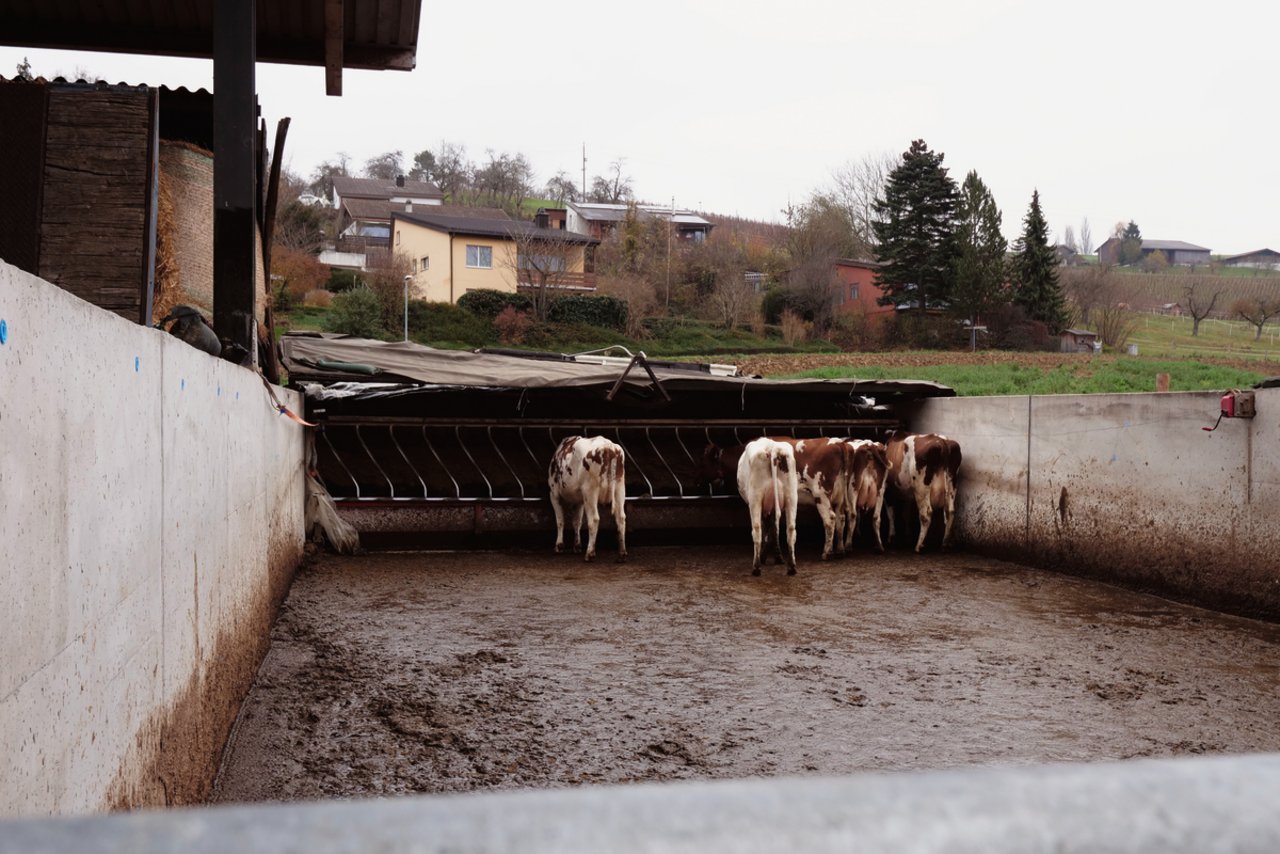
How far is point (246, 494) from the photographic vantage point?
5.68 meters

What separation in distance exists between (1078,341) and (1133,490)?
44216 mm

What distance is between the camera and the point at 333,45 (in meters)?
9.04

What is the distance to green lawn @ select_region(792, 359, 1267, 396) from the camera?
83.9 ft

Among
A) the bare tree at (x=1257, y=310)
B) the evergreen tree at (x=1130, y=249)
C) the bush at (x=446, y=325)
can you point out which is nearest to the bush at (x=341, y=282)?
the bush at (x=446, y=325)

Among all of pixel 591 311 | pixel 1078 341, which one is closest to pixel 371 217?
pixel 591 311

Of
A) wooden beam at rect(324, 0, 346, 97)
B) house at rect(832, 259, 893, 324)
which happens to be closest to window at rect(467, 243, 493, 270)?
house at rect(832, 259, 893, 324)

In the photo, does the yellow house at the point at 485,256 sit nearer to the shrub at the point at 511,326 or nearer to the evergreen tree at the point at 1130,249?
the shrub at the point at 511,326

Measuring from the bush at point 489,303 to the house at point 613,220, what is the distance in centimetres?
2722

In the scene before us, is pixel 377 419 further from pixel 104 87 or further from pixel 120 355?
pixel 120 355

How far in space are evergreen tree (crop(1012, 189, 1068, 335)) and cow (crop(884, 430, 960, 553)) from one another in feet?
139

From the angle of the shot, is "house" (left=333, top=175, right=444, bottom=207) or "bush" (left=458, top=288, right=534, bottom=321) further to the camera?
"house" (left=333, top=175, right=444, bottom=207)

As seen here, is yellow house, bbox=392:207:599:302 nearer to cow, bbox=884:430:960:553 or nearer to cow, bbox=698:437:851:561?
cow, bbox=884:430:960:553

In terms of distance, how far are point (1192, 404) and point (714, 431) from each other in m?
6.43

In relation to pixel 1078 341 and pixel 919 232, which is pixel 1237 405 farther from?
pixel 919 232
